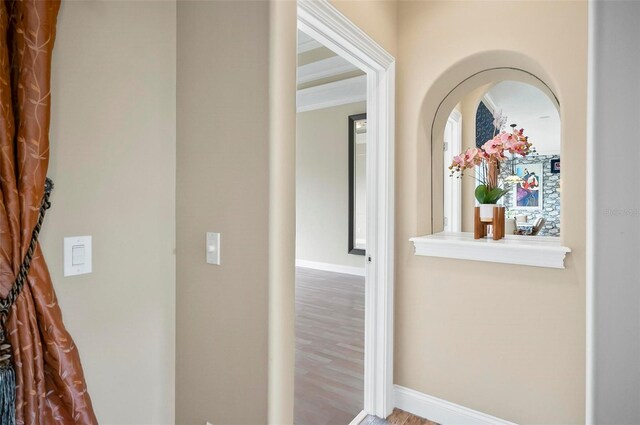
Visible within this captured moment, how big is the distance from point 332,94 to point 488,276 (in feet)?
14.7

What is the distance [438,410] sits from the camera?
211 cm

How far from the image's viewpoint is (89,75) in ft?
3.77

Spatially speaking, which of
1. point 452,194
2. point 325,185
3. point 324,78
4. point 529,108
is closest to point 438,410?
point 452,194

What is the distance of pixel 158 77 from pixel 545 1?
70.0 inches

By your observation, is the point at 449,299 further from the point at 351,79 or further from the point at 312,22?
the point at 351,79

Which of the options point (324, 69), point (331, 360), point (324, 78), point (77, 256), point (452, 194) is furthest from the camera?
point (324, 78)

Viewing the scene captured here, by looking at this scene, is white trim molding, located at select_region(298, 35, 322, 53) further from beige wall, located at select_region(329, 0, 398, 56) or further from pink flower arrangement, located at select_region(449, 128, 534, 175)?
pink flower arrangement, located at select_region(449, 128, 534, 175)

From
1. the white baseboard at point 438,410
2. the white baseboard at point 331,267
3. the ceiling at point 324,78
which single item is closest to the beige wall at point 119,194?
the white baseboard at point 438,410

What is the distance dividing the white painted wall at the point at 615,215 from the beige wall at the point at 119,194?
1.26 metres

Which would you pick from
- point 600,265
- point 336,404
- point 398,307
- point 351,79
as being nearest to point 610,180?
point 600,265

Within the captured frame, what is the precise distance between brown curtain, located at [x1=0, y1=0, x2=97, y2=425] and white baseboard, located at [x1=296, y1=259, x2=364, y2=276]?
510 cm

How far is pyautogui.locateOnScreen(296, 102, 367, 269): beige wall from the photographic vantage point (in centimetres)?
598

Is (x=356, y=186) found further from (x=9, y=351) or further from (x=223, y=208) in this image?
(x=9, y=351)

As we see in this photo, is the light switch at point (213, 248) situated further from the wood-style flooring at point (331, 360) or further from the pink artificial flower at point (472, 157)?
the pink artificial flower at point (472, 157)
